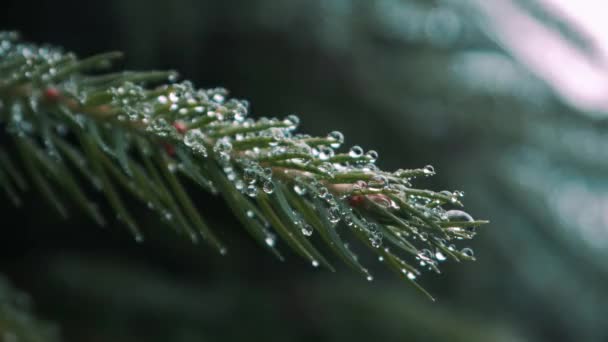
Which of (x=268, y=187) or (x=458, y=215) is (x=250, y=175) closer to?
(x=268, y=187)

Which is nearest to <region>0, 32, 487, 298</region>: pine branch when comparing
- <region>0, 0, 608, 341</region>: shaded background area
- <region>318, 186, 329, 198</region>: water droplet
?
<region>318, 186, 329, 198</region>: water droplet

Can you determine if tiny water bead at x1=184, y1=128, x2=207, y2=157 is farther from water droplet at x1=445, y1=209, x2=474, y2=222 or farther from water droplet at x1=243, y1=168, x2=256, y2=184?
water droplet at x1=445, y1=209, x2=474, y2=222

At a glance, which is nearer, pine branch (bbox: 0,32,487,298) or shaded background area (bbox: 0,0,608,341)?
pine branch (bbox: 0,32,487,298)

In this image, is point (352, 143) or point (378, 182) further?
point (352, 143)

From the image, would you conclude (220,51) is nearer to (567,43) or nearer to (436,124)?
(436,124)

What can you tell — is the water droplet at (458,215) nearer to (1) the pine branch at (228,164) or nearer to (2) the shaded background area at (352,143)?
(1) the pine branch at (228,164)

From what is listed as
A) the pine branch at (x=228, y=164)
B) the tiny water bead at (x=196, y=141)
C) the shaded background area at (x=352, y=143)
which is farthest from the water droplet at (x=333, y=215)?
the shaded background area at (x=352, y=143)

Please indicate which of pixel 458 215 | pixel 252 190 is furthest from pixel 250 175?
pixel 458 215
